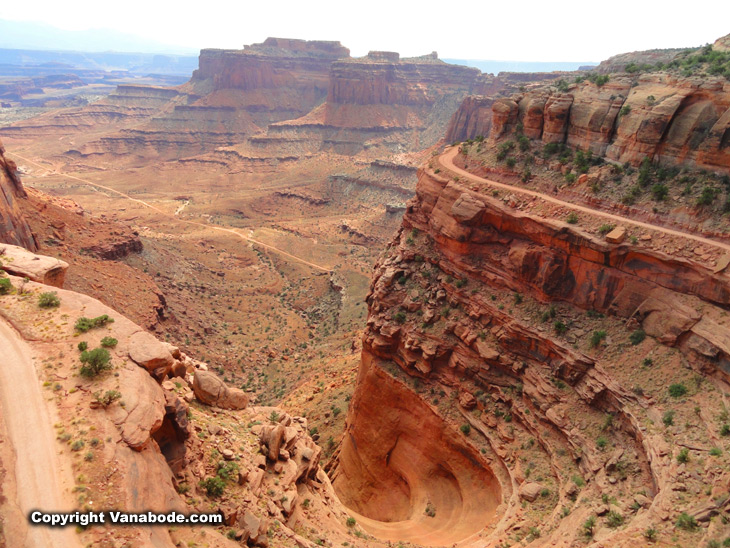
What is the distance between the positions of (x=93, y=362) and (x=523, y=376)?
24249mm

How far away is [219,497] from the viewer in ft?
62.2

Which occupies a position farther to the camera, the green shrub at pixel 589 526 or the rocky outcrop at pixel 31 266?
the rocky outcrop at pixel 31 266

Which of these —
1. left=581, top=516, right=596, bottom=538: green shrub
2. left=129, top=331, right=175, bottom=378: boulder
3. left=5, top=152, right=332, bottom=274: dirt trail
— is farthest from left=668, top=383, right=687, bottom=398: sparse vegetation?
left=5, top=152, right=332, bottom=274: dirt trail

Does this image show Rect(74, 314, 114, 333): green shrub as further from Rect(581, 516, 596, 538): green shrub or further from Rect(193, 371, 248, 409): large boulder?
Rect(581, 516, 596, 538): green shrub

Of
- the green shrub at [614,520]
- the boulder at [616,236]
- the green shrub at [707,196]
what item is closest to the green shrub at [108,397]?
the green shrub at [614,520]

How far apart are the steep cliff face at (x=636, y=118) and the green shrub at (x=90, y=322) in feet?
108

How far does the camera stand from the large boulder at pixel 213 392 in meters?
24.6

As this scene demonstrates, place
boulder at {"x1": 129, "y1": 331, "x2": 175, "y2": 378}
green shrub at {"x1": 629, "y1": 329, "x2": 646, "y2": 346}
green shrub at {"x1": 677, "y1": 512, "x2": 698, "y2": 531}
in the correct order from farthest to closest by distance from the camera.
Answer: green shrub at {"x1": 629, "y1": 329, "x2": 646, "y2": 346} < boulder at {"x1": 129, "y1": 331, "x2": 175, "y2": 378} < green shrub at {"x1": 677, "y1": 512, "x2": 698, "y2": 531}

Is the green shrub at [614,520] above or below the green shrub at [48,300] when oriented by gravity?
below

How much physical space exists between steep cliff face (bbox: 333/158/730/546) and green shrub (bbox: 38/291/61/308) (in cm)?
2184

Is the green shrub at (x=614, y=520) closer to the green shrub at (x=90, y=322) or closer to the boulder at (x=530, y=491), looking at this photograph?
the boulder at (x=530, y=491)

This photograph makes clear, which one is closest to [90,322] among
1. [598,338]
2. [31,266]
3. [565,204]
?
[31,266]

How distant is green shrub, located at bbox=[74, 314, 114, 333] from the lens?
68.6 feet

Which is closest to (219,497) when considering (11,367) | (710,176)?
(11,367)
